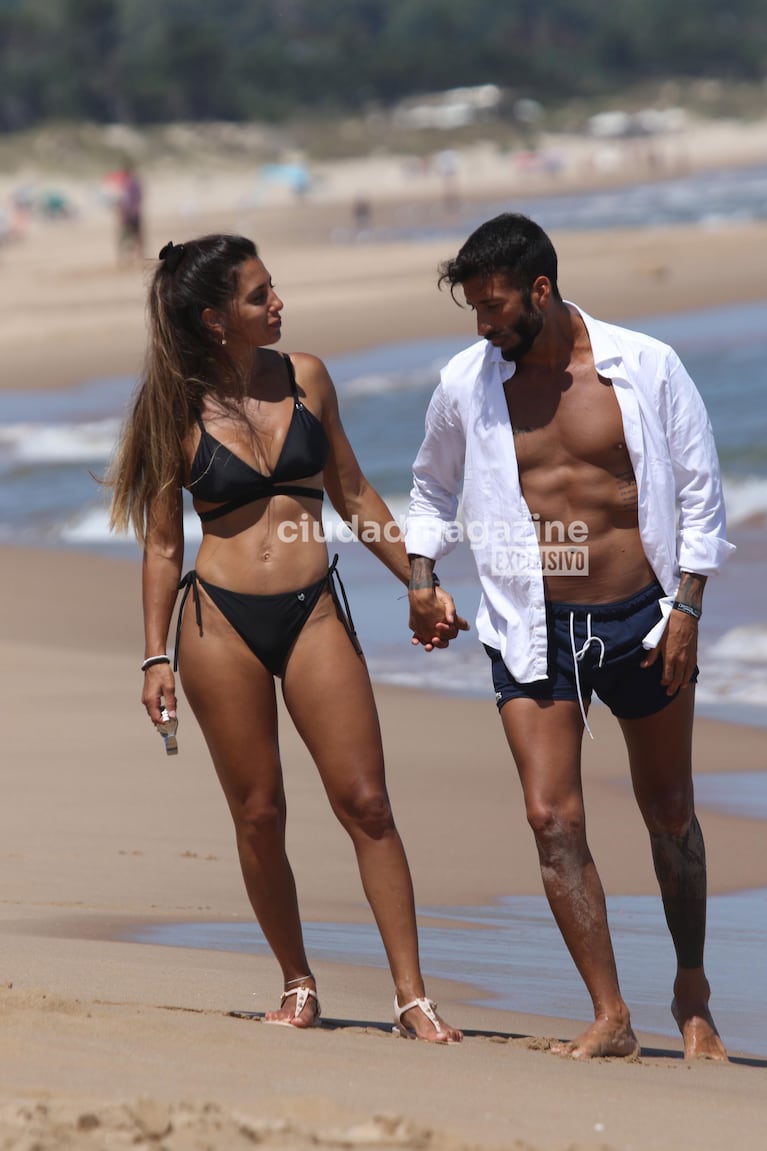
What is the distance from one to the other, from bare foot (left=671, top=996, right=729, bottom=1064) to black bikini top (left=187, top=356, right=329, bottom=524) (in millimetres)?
1498

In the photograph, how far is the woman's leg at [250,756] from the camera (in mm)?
4070

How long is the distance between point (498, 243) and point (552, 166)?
229ft

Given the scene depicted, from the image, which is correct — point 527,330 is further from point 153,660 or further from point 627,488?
point 153,660

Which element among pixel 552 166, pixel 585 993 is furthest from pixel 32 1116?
pixel 552 166

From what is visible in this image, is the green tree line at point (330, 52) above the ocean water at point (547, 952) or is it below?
above

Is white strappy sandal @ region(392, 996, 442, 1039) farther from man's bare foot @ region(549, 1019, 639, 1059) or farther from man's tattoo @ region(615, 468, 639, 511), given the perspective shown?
man's tattoo @ region(615, 468, 639, 511)

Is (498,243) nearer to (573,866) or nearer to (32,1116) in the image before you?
(573,866)

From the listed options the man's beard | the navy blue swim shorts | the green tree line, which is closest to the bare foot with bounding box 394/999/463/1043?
the navy blue swim shorts

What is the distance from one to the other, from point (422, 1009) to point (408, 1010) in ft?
0.11

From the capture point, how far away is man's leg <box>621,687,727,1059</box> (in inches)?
167

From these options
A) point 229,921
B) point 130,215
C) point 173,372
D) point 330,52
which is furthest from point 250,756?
point 330,52

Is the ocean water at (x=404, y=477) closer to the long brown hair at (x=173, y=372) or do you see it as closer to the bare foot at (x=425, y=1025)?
the long brown hair at (x=173, y=372)

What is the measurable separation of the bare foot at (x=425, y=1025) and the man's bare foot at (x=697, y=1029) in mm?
560

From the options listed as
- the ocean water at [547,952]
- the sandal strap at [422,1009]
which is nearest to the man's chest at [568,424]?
the sandal strap at [422,1009]
